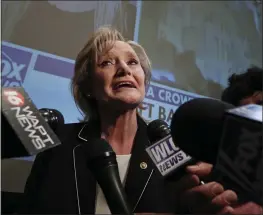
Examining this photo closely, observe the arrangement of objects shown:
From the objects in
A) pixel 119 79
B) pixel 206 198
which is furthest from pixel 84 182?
pixel 206 198

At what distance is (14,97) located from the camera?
40 centimetres

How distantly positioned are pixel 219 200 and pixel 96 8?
1.09 meters

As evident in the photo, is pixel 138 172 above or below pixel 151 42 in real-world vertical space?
below

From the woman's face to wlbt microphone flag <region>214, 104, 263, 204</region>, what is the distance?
47 centimetres

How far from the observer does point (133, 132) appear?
87cm

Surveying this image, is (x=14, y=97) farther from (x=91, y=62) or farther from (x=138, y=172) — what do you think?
(x=91, y=62)

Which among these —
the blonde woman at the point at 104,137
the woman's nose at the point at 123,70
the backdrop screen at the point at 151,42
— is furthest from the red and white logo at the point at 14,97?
the backdrop screen at the point at 151,42

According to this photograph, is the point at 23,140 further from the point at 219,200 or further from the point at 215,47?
the point at 215,47

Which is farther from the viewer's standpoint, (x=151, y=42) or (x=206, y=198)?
(x=151, y=42)

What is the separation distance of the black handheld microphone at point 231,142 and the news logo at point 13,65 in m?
0.83

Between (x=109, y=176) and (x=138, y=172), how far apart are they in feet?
0.65

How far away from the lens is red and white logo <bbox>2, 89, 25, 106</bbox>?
0.39m

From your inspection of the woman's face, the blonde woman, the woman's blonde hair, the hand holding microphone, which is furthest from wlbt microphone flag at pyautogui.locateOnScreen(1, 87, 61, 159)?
the woman's blonde hair

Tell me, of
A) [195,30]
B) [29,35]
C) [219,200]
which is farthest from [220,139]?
[195,30]
